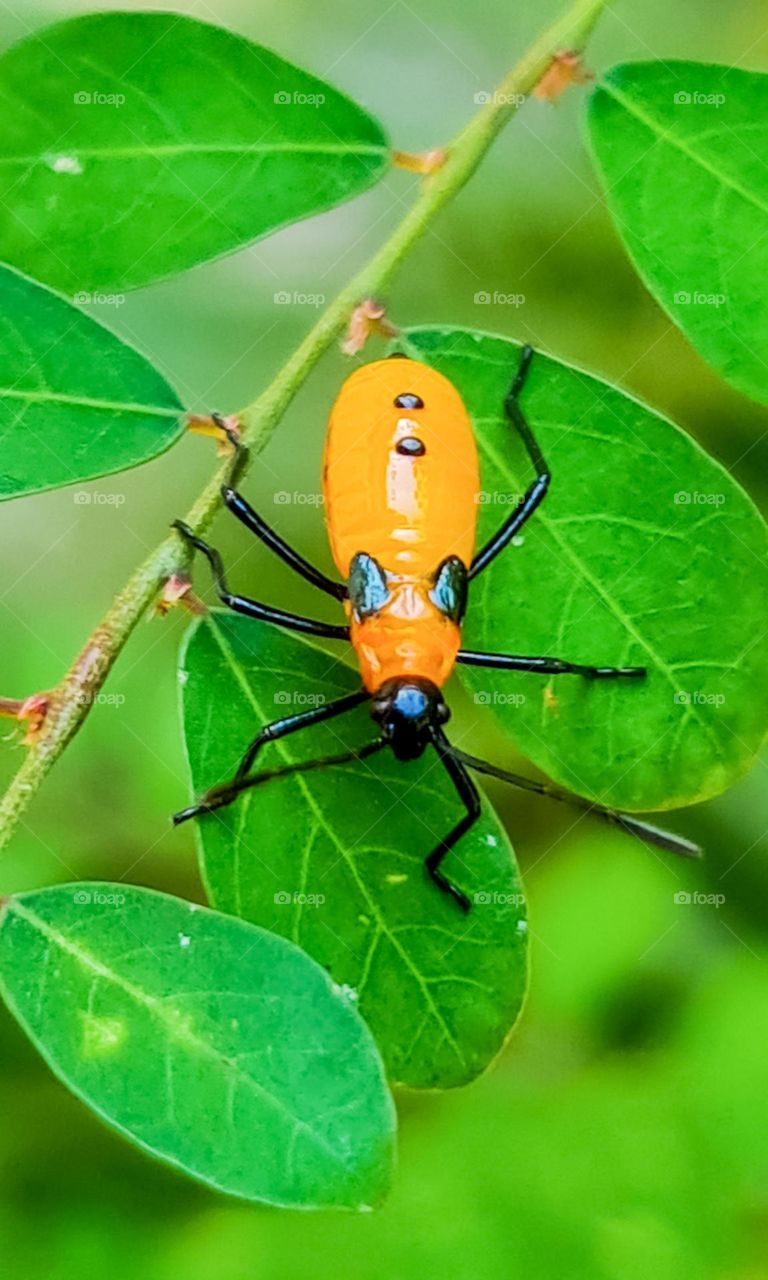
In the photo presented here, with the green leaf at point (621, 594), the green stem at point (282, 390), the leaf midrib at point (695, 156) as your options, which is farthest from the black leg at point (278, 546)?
the leaf midrib at point (695, 156)

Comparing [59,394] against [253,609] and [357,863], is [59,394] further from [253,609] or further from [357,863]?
[357,863]

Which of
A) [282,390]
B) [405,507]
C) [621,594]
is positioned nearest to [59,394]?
[282,390]

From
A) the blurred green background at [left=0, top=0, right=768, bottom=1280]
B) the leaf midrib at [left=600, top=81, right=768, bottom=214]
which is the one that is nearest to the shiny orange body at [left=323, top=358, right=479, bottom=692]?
the blurred green background at [left=0, top=0, right=768, bottom=1280]

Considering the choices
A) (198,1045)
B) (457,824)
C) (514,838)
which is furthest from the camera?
(514,838)

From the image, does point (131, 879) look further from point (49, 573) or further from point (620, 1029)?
point (620, 1029)

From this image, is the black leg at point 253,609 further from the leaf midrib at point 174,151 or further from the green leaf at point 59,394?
the leaf midrib at point 174,151

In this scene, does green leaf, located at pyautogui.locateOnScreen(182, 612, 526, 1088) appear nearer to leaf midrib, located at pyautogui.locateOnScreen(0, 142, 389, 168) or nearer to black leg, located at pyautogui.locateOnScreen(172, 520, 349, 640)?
black leg, located at pyautogui.locateOnScreen(172, 520, 349, 640)
